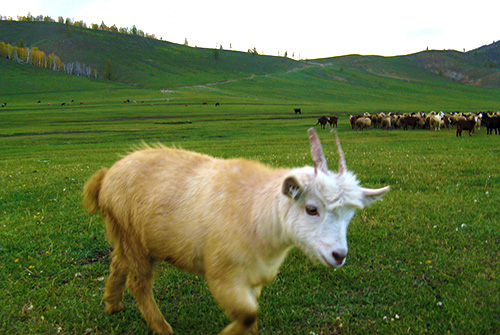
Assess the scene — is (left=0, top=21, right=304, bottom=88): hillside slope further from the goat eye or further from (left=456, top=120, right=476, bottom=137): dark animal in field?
the goat eye

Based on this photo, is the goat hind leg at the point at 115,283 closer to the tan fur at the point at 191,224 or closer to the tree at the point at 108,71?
the tan fur at the point at 191,224

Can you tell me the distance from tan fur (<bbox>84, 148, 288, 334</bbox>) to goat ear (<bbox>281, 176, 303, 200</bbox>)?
37cm

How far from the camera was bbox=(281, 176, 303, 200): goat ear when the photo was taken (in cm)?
332

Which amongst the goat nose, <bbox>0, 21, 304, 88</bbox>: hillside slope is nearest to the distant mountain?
<bbox>0, 21, 304, 88</bbox>: hillside slope

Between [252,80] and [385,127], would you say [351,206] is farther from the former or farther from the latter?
[252,80]

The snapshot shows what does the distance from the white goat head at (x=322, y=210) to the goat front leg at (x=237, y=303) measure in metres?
0.73

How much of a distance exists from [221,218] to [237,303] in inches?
34.4

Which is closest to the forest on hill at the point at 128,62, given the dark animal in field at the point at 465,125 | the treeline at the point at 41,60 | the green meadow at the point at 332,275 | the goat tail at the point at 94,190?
the treeline at the point at 41,60

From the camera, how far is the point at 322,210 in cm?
351

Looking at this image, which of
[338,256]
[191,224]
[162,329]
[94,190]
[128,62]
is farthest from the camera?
[128,62]

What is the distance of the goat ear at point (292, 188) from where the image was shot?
3.32m

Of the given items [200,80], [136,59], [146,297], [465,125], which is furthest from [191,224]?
[136,59]

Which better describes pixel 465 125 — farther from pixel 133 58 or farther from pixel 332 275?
pixel 133 58

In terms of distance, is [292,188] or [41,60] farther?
[41,60]
